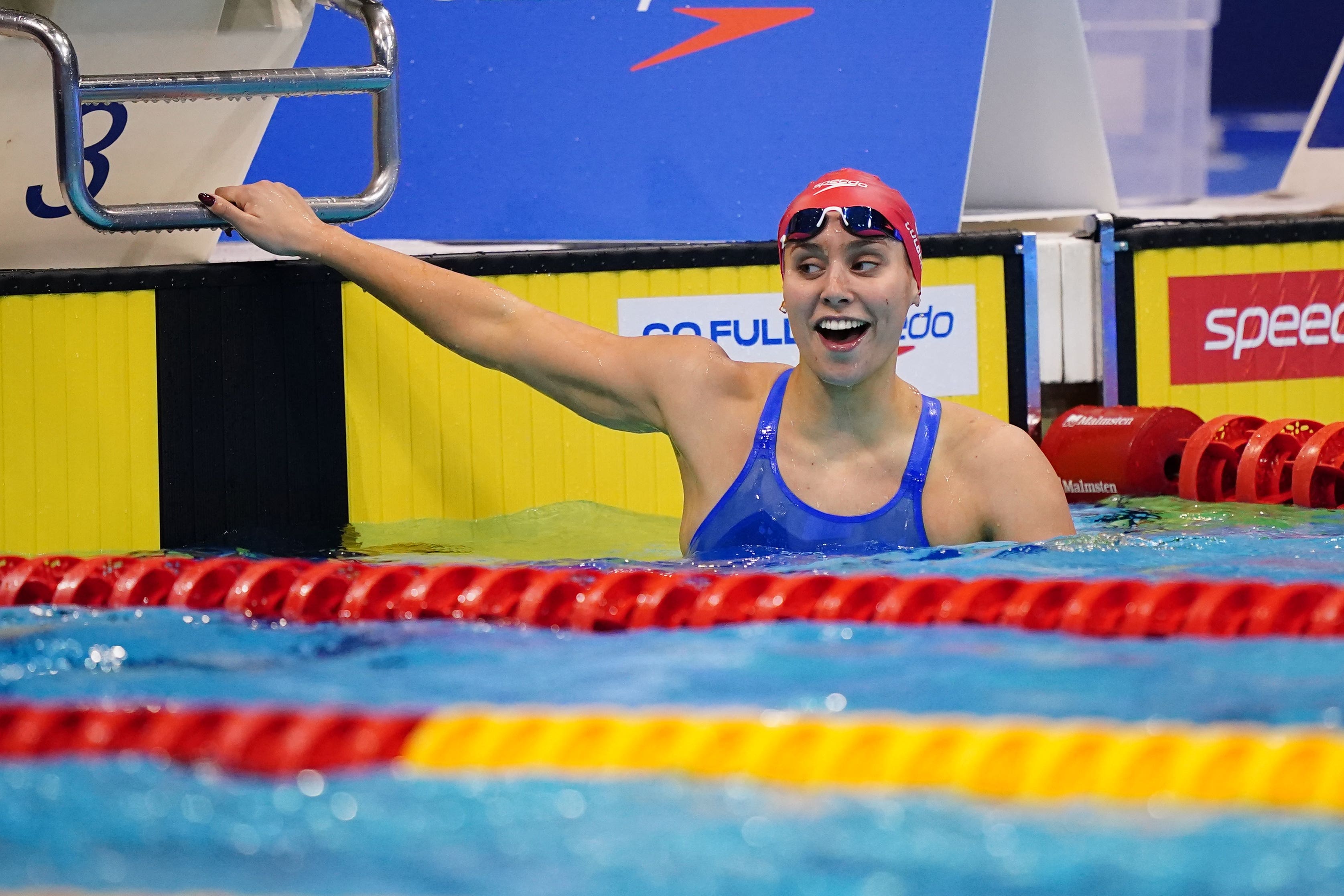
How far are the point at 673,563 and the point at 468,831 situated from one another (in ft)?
5.71

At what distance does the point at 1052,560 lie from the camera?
311 cm

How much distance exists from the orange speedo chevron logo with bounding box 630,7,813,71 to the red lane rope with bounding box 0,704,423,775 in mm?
3997

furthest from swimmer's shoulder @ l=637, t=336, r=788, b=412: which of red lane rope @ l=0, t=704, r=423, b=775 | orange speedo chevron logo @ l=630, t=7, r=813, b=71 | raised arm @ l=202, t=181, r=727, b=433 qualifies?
orange speedo chevron logo @ l=630, t=7, r=813, b=71

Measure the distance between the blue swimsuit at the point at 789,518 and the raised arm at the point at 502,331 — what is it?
0.24 meters

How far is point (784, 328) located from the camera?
4555mm

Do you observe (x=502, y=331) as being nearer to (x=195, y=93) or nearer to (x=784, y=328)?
(x=195, y=93)

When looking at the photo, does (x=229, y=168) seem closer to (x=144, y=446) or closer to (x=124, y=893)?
(x=144, y=446)

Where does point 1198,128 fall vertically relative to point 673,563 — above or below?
above

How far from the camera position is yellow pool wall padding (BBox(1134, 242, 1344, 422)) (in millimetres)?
4793

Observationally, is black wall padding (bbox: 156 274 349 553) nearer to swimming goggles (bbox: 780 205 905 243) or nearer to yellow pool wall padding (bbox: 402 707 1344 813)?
swimming goggles (bbox: 780 205 905 243)

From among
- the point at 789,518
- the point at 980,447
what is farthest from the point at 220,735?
the point at 980,447

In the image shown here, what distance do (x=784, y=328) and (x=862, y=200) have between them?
1.43 m

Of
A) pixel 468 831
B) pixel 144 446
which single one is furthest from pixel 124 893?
pixel 144 446

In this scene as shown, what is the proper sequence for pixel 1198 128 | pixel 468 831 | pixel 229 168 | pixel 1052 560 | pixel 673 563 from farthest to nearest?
pixel 1198 128 < pixel 229 168 < pixel 673 563 < pixel 1052 560 < pixel 468 831
